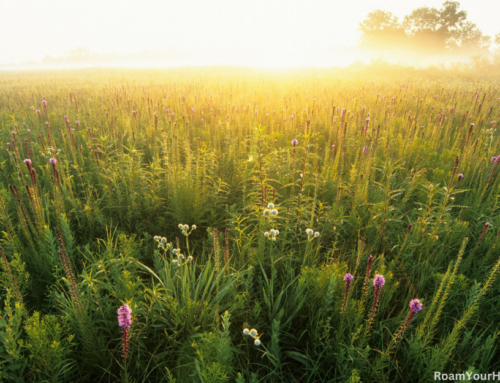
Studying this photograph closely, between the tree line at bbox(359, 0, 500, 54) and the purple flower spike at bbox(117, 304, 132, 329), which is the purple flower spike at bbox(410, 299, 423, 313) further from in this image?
the tree line at bbox(359, 0, 500, 54)

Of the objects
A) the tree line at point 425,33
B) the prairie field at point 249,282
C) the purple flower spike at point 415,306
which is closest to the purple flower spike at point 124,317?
the prairie field at point 249,282

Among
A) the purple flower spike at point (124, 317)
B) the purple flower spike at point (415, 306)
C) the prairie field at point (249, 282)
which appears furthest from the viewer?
the prairie field at point (249, 282)

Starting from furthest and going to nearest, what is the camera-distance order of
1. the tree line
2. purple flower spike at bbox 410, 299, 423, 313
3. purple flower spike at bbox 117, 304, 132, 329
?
the tree line → purple flower spike at bbox 410, 299, 423, 313 → purple flower spike at bbox 117, 304, 132, 329

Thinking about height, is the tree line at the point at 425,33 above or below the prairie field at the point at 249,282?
above

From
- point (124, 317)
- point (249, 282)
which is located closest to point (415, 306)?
point (249, 282)

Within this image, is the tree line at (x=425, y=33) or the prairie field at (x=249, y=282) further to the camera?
the tree line at (x=425, y=33)

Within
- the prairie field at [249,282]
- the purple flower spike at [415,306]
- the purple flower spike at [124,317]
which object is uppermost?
the purple flower spike at [124,317]

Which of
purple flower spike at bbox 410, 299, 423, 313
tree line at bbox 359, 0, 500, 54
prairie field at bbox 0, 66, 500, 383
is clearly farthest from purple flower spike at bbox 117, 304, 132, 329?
tree line at bbox 359, 0, 500, 54

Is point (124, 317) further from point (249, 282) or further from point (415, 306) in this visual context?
point (415, 306)

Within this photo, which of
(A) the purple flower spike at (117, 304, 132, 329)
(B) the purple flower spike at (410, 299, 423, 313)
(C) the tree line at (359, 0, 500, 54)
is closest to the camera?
(A) the purple flower spike at (117, 304, 132, 329)

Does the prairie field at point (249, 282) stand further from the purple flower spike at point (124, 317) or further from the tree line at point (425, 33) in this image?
the tree line at point (425, 33)

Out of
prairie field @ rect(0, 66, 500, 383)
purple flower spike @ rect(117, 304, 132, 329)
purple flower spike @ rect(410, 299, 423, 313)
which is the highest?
purple flower spike @ rect(117, 304, 132, 329)

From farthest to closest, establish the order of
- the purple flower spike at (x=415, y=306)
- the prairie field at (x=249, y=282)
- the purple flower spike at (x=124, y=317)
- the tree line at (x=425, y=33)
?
the tree line at (x=425, y=33) → the prairie field at (x=249, y=282) → the purple flower spike at (x=415, y=306) → the purple flower spike at (x=124, y=317)

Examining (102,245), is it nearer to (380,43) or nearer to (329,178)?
(329,178)
